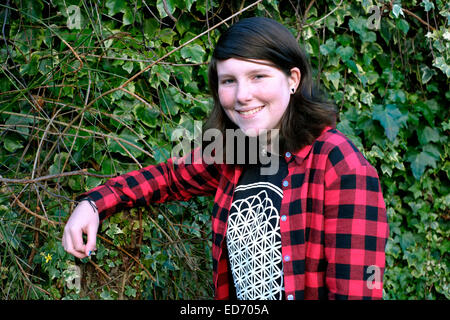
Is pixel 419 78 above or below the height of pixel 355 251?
above

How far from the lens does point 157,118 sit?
184cm

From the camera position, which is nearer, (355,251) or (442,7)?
(355,251)

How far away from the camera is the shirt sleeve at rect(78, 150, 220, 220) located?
140 centimetres

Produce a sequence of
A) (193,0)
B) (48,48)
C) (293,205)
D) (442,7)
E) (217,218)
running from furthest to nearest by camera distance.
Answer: (442,7) → (193,0) → (48,48) → (217,218) → (293,205)

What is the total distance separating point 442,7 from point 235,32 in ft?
5.88

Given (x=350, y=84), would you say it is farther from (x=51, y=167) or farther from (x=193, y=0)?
(x=51, y=167)

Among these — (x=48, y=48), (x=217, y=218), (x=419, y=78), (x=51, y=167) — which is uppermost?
(x=419, y=78)

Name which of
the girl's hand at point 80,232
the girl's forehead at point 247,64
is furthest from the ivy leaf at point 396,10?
the girl's hand at point 80,232

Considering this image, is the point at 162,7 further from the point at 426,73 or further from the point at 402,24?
the point at 426,73

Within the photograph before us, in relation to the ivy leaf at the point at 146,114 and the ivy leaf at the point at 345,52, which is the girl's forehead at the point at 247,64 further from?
the ivy leaf at the point at 345,52

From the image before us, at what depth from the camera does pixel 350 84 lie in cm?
247

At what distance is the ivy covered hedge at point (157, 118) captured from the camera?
1413 millimetres

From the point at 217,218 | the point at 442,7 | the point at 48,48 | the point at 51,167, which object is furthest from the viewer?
the point at 442,7

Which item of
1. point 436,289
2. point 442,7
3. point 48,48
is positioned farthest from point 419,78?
point 48,48
